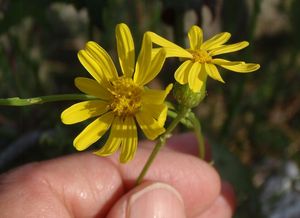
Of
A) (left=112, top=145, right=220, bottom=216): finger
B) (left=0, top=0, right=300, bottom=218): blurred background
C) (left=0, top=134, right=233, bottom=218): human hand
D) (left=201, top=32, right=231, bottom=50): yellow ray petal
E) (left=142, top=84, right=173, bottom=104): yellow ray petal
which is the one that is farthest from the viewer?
(left=0, top=0, right=300, bottom=218): blurred background

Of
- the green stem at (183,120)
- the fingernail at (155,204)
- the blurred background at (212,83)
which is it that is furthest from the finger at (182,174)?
the green stem at (183,120)

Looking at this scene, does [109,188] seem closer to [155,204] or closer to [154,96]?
[155,204]

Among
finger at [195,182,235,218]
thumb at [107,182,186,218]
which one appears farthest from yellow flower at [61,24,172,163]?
finger at [195,182,235,218]

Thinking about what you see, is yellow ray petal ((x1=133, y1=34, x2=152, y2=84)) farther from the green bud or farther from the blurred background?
the blurred background

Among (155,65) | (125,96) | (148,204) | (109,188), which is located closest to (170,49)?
(155,65)

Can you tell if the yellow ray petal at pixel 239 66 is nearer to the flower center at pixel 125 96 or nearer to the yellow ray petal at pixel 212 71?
the yellow ray petal at pixel 212 71

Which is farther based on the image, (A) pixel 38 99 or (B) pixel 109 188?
(B) pixel 109 188

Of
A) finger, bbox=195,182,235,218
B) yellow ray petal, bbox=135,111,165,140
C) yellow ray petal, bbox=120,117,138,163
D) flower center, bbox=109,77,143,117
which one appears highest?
flower center, bbox=109,77,143,117
